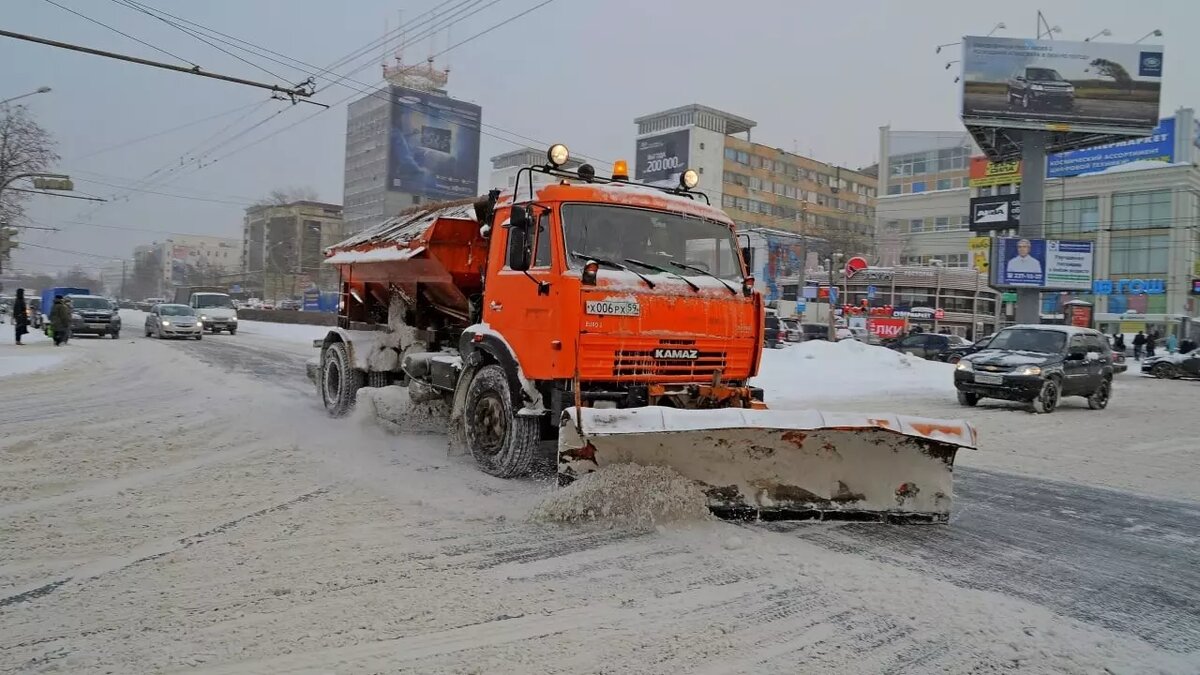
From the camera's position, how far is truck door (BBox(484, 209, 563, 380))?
5773 mm

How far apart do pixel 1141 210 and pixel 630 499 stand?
66.6 metres

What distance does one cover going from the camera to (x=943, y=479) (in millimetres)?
5180

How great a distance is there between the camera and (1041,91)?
116ft

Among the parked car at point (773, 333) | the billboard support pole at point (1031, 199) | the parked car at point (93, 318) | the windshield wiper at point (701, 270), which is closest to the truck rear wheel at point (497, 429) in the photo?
the windshield wiper at point (701, 270)

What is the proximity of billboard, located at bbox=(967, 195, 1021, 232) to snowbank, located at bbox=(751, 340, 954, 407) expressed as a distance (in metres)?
19.5

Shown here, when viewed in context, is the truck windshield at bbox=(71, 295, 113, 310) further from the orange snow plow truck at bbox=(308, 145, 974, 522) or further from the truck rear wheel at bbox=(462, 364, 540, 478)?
the truck rear wheel at bbox=(462, 364, 540, 478)

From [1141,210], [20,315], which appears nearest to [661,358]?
[20,315]

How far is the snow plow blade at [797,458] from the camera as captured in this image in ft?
15.6

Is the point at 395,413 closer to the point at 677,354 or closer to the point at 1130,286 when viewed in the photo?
the point at 677,354

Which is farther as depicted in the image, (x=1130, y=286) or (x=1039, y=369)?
(x=1130, y=286)

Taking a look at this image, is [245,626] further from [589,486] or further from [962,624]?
[962,624]

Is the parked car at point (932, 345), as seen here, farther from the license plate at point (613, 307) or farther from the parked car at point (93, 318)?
the parked car at point (93, 318)

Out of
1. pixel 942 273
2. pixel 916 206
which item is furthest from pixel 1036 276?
pixel 916 206

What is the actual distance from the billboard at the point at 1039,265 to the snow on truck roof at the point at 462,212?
32.1 meters
